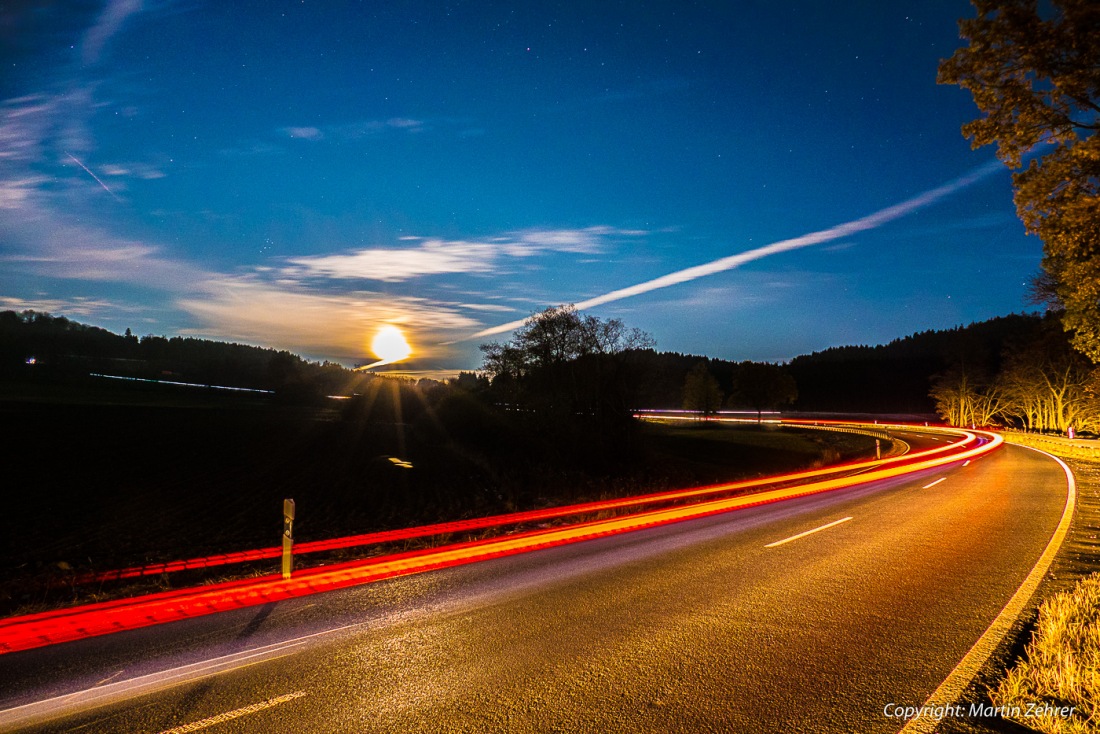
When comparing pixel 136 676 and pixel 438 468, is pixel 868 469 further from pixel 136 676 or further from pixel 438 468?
pixel 136 676

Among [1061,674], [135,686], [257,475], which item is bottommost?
[257,475]

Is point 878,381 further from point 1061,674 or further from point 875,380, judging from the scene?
point 1061,674

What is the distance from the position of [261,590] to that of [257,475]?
1978 cm

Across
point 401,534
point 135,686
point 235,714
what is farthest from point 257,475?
point 235,714

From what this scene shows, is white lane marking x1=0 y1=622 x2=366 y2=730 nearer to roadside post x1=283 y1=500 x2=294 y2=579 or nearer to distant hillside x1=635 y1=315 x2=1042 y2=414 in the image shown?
roadside post x1=283 y1=500 x2=294 y2=579

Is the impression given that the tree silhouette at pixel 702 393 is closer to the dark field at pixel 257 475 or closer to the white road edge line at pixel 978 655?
the dark field at pixel 257 475

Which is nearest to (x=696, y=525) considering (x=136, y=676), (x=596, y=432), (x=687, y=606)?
(x=687, y=606)

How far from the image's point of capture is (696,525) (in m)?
13.0

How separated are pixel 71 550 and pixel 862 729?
17.0 m

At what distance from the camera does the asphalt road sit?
4438 millimetres

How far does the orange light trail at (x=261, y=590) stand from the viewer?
20.6 feet

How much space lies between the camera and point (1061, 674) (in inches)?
181

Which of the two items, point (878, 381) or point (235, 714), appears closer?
point (235, 714)

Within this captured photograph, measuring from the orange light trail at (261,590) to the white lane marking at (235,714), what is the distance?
115 inches
